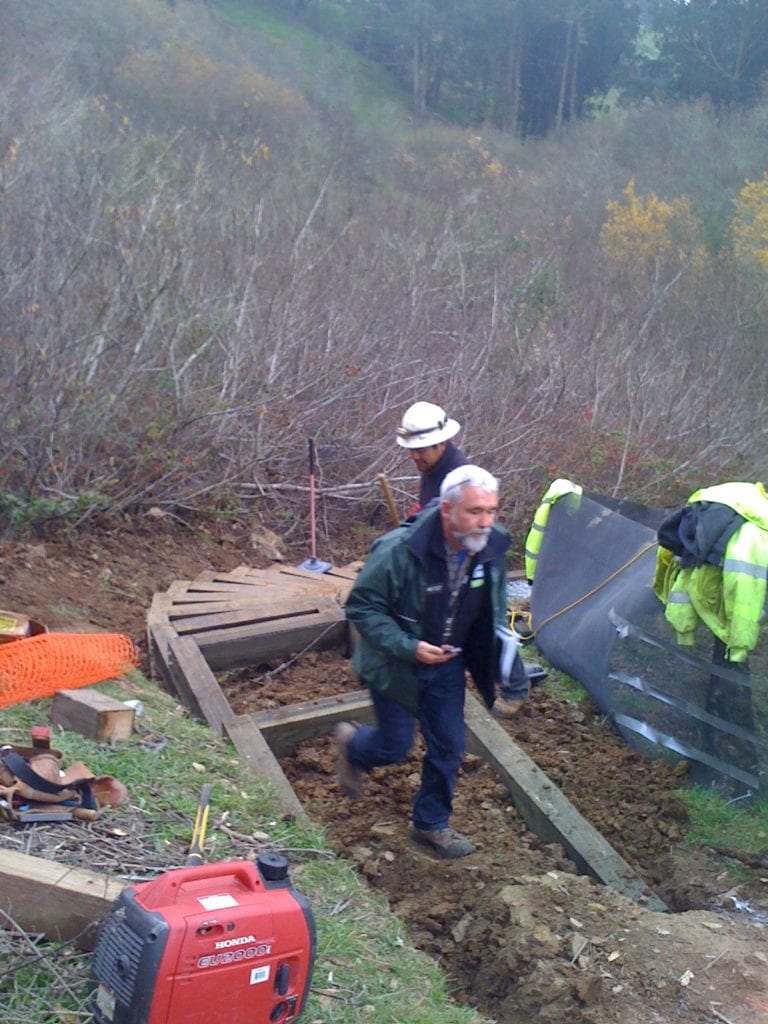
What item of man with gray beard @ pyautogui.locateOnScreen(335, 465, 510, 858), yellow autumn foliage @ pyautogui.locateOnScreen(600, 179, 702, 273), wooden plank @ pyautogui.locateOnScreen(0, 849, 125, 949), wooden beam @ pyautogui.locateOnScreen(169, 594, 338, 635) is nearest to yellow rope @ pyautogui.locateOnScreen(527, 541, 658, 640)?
wooden beam @ pyautogui.locateOnScreen(169, 594, 338, 635)

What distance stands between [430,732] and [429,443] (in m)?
1.61

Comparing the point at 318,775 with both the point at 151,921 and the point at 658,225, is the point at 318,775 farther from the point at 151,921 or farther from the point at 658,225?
the point at 658,225

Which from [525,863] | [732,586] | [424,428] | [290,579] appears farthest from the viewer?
[290,579]

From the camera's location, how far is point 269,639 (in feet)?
22.7

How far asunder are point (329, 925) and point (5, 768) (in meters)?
1.43

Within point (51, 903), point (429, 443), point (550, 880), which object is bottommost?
point (550, 880)

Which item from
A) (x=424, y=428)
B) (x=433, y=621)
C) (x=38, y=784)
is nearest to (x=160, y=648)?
(x=424, y=428)

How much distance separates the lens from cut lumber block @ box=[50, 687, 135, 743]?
15.5 ft

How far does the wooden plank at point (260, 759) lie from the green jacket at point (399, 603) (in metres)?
0.83

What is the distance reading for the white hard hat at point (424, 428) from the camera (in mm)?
5340

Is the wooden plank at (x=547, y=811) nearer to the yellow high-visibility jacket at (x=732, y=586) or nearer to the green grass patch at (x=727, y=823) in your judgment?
the green grass patch at (x=727, y=823)

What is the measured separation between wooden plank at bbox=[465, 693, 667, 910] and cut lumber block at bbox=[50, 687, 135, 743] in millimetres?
2067

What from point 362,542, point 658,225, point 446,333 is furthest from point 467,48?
point 362,542

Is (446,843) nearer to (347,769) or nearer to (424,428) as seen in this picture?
(347,769)
